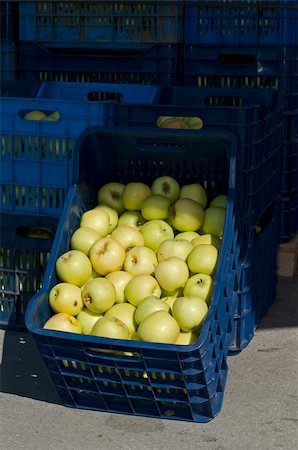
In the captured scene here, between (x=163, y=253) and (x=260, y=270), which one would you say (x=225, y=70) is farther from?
(x=163, y=253)

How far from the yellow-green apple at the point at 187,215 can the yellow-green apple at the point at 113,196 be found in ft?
0.91

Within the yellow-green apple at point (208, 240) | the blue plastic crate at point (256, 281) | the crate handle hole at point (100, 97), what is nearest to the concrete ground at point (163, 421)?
the blue plastic crate at point (256, 281)

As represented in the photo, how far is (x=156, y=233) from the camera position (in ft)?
13.8

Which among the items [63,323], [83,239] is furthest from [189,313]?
[83,239]

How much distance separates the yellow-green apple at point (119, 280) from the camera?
4.00m

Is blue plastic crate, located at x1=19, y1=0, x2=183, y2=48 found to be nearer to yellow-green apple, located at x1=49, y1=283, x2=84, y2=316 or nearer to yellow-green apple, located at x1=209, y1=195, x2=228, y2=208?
yellow-green apple, located at x1=209, y1=195, x2=228, y2=208

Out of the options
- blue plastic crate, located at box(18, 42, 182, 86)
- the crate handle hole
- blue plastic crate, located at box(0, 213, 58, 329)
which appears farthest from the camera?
blue plastic crate, located at box(18, 42, 182, 86)

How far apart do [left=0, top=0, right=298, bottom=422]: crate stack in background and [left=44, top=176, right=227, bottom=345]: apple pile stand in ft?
0.28

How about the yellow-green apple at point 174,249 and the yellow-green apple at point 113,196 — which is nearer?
the yellow-green apple at point 174,249

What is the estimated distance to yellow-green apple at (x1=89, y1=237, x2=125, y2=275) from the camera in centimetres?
404

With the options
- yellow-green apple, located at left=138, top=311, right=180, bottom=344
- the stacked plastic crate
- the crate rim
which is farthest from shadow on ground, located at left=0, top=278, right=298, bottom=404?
yellow-green apple, located at left=138, top=311, right=180, bottom=344

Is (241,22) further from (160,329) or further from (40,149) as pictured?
(160,329)

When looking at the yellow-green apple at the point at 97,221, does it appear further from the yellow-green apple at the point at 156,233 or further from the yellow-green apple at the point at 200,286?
the yellow-green apple at the point at 200,286

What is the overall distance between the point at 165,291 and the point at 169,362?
1.58 feet
